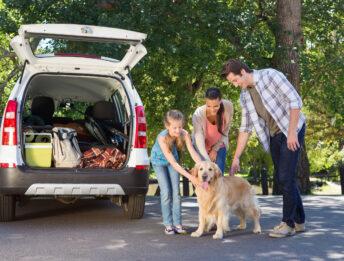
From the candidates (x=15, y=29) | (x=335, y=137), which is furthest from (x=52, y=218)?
(x=335, y=137)

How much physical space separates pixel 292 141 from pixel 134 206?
244 cm

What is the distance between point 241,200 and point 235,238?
485 millimetres

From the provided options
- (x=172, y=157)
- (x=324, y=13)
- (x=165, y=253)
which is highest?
(x=324, y=13)

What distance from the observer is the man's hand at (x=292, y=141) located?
639 cm

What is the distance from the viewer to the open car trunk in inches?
294

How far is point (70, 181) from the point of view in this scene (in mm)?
7082

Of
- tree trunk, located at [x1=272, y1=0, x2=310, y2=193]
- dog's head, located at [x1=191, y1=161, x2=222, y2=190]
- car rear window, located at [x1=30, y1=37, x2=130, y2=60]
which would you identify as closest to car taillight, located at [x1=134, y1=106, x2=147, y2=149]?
dog's head, located at [x1=191, y1=161, x2=222, y2=190]

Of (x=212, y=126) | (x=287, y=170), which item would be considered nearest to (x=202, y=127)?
(x=212, y=126)

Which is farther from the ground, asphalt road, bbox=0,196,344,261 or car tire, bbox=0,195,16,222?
car tire, bbox=0,195,16,222

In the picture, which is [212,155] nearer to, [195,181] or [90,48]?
[195,181]

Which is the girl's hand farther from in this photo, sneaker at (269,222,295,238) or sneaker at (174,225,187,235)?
sneaker at (269,222,295,238)

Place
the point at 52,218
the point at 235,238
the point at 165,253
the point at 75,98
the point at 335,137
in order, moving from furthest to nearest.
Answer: the point at 335,137, the point at 75,98, the point at 52,218, the point at 235,238, the point at 165,253

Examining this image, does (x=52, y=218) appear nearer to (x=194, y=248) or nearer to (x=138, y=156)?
(x=138, y=156)

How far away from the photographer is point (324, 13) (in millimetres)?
17172
